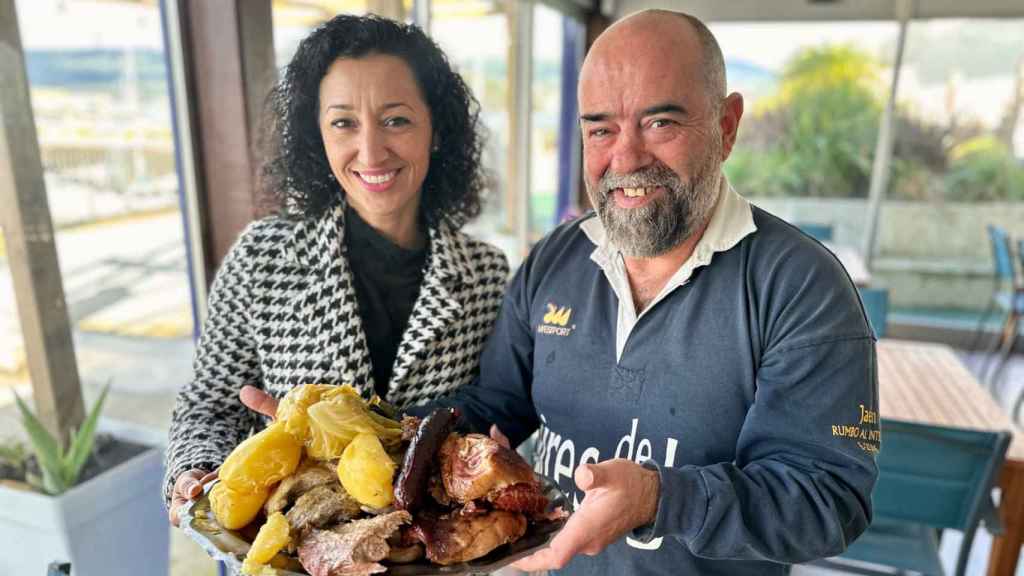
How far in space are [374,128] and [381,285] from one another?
347 millimetres

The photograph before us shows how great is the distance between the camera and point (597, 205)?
1324mm

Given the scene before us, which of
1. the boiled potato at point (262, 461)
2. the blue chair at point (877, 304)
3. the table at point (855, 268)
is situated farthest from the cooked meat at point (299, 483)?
the table at point (855, 268)

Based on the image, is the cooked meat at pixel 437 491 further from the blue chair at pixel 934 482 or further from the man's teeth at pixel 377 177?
the blue chair at pixel 934 482

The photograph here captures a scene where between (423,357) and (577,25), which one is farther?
(577,25)

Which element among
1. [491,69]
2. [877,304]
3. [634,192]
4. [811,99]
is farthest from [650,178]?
[811,99]

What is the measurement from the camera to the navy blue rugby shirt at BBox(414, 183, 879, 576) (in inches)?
41.1

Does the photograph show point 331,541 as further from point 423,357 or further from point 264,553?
point 423,357

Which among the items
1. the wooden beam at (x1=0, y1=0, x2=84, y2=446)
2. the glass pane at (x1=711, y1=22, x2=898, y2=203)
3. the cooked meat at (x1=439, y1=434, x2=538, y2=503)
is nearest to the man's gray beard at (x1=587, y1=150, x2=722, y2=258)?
the cooked meat at (x1=439, y1=434, x2=538, y2=503)

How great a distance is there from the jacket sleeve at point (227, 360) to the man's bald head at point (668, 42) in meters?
0.84

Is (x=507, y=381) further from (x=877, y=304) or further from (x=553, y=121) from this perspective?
(x=553, y=121)

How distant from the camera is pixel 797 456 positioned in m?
1.08

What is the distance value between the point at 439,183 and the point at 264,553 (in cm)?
94

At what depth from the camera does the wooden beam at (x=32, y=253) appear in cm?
159

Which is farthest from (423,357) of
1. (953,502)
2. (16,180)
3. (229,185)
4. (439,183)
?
(953,502)
